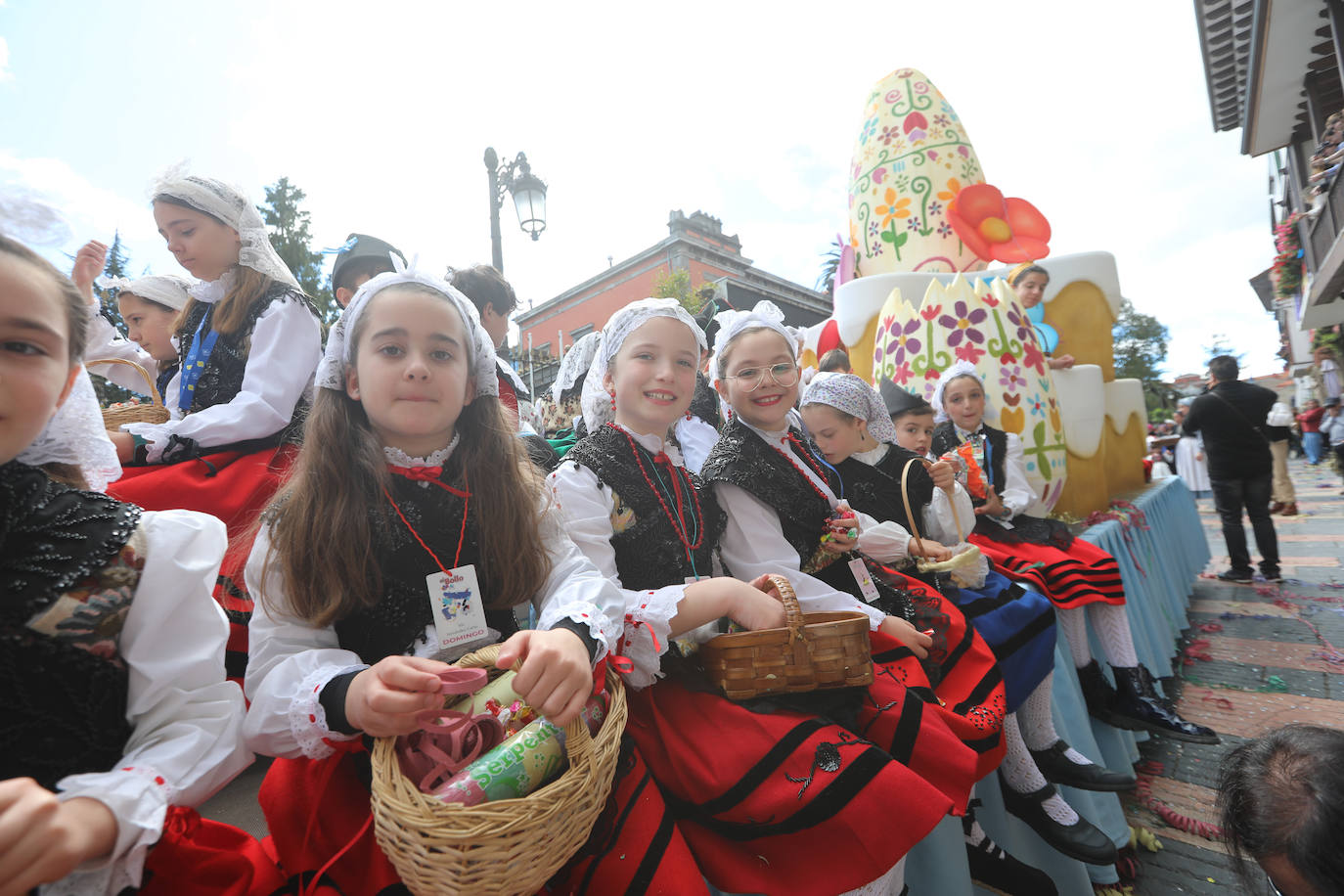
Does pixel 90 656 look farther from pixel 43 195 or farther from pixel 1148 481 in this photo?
pixel 1148 481

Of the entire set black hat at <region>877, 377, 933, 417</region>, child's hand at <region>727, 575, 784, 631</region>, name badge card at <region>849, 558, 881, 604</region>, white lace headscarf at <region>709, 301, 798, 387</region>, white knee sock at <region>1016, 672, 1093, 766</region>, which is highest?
white lace headscarf at <region>709, 301, 798, 387</region>

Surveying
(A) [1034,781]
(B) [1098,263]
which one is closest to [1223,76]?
(B) [1098,263]

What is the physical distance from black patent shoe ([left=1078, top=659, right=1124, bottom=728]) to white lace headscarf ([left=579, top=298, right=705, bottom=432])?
8.07 ft

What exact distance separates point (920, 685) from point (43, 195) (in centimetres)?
193

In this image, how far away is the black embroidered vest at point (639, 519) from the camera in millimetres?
1575

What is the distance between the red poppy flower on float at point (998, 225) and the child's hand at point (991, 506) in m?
3.14

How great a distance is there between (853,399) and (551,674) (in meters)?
1.83

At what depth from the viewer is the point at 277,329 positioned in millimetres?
1798

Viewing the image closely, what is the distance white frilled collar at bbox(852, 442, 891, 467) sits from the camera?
2674 mm

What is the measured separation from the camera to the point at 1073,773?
2119 millimetres

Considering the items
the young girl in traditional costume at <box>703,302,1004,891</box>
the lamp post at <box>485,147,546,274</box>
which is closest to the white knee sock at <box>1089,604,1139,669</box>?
the young girl in traditional costume at <box>703,302,1004,891</box>

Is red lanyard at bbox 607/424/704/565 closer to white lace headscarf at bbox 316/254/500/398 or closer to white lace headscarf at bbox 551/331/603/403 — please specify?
white lace headscarf at bbox 316/254/500/398

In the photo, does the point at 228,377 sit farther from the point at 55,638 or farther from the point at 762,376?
the point at 762,376

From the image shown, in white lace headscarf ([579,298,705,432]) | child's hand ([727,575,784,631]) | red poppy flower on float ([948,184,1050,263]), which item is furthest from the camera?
red poppy flower on float ([948,184,1050,263])
